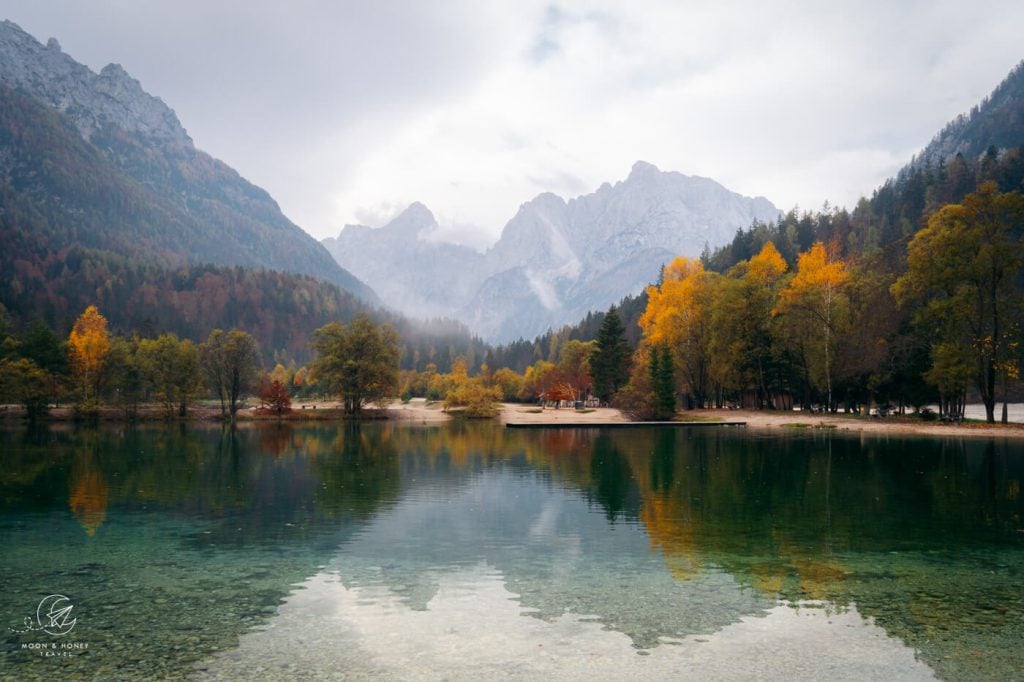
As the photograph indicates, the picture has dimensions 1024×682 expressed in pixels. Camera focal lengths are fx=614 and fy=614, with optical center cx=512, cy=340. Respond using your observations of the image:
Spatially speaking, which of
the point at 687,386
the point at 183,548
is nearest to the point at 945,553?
the point at 183,548

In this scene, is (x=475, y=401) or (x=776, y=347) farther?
(x=475, y=401)

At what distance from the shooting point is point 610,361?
3962 inches

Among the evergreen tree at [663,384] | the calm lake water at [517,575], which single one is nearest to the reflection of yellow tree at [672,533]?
the calm lake water at [517,575]

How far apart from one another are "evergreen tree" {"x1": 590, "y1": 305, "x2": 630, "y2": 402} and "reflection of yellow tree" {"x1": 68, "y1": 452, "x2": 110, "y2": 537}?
74508 mm

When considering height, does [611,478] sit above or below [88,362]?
below

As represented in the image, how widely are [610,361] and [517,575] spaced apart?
87.0m

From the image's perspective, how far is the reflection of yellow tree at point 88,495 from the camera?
21875 mm

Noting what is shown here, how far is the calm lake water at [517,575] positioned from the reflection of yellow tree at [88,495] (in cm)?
29

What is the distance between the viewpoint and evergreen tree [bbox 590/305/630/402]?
329 ft

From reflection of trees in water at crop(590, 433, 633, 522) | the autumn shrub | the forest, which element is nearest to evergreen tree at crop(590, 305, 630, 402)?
the forest

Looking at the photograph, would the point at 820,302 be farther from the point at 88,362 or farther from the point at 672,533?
the point at 88,362

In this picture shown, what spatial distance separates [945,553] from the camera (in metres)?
17.0

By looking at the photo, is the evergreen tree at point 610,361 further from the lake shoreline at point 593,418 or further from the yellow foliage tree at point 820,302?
the yellow foliage tree at point 820,302

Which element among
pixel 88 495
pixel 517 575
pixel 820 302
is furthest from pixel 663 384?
pixel 517 575
